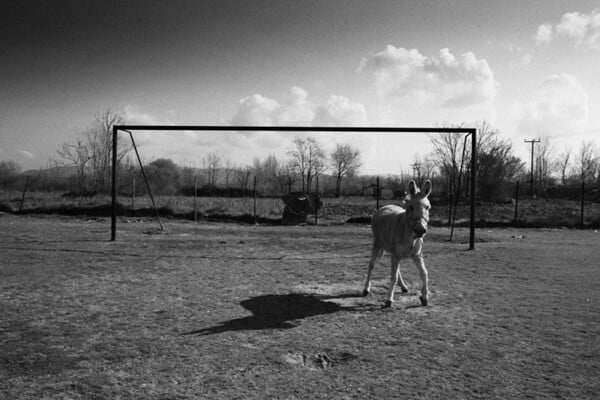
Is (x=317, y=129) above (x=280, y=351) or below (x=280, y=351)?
above

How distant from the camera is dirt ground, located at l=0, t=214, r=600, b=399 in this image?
4.27 m

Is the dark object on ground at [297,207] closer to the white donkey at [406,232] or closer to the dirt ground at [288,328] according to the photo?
the dirt ground at [288,328]

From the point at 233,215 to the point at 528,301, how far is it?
18617 mm

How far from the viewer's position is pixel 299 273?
10.2 metres

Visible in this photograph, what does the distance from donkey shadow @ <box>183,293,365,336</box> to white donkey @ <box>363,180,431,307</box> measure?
94 centimetres

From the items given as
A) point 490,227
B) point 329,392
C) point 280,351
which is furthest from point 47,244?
point 490,227

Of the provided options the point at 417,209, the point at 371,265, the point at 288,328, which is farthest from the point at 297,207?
the point at 288,328

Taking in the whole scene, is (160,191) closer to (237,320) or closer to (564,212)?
(564,212)

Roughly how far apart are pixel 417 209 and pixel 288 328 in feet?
8.95

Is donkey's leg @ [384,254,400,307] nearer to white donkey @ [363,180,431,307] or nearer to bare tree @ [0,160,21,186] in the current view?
white donkey @ [363,180,431,307]

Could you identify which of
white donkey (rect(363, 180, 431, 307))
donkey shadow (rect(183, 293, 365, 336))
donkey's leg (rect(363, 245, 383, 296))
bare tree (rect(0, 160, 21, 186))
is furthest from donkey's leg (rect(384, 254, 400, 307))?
bare tree (rect(0, 160, 21, 186))

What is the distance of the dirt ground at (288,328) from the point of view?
4270mm

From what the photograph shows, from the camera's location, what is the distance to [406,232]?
7.20 metres

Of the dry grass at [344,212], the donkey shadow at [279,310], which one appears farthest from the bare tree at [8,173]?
the donkey shadow at [279,310]
